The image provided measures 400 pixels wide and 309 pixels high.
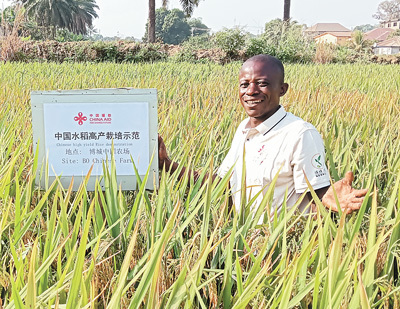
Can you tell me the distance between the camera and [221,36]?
12.2 meters

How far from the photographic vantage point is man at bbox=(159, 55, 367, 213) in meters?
1.32

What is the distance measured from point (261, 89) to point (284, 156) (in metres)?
0.23

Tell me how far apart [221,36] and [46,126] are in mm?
11197

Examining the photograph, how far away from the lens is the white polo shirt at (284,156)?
1.31 m

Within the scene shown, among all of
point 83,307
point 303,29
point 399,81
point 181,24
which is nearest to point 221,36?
point 303,29

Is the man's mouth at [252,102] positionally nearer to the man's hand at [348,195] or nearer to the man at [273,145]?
the man at [273,145]

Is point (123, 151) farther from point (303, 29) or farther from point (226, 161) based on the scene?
point (303, 29)

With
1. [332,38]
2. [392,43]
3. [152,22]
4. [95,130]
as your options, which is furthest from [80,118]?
[332,38]

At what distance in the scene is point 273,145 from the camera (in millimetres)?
1387

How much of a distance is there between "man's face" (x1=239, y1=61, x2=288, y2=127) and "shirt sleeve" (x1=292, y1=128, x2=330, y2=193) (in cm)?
18

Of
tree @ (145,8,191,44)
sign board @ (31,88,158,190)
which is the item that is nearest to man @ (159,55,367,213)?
sign board @ (31,88,158,190)

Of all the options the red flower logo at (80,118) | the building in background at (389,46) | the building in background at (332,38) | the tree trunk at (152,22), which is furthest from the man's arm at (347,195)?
the building in background at (389,46)

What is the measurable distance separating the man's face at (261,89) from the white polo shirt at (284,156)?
0.14 ft

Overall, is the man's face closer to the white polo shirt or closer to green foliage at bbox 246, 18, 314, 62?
the white polo shirt
